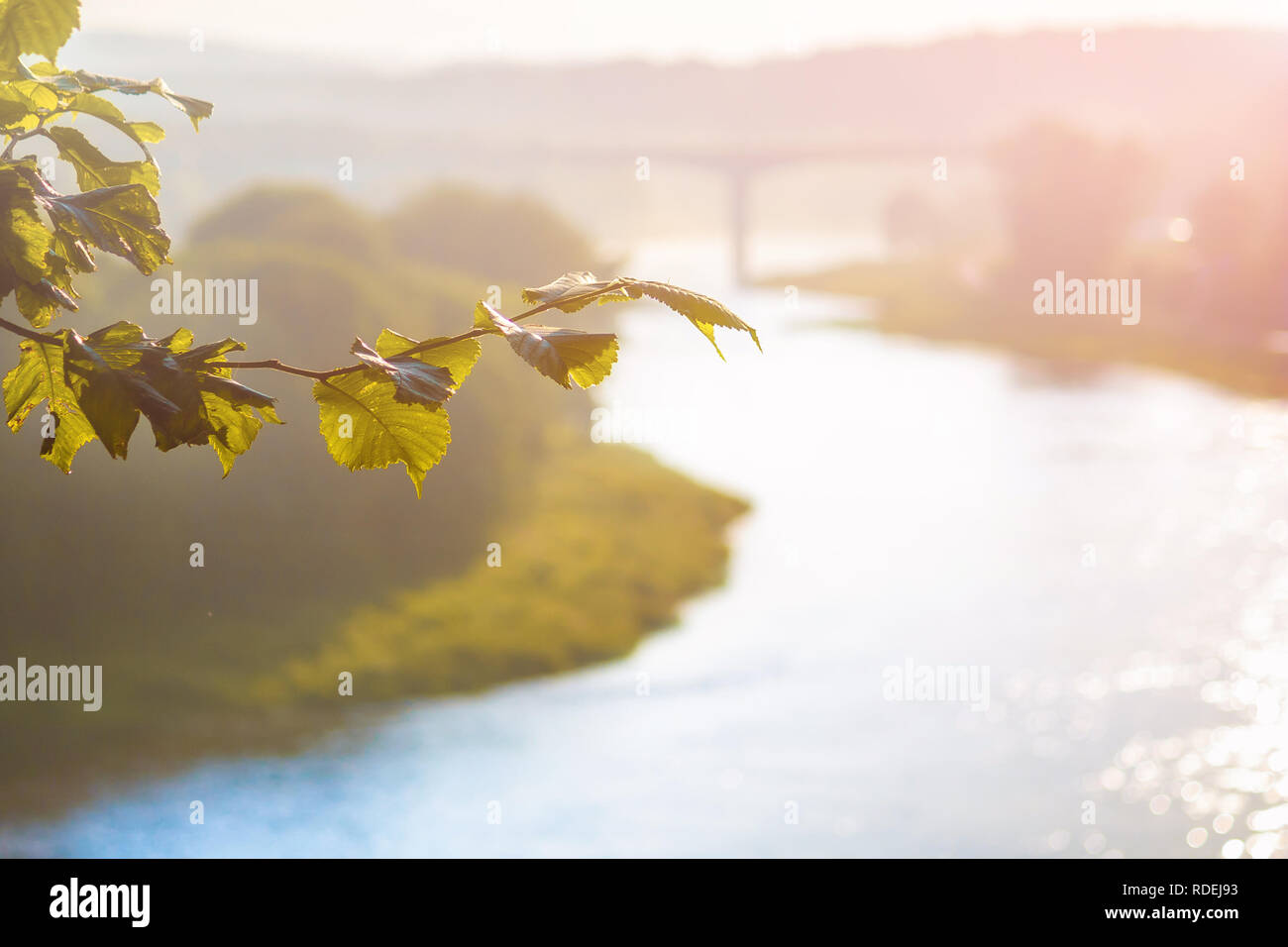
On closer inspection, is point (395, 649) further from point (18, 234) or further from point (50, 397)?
point (18, 234)

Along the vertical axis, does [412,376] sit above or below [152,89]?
below

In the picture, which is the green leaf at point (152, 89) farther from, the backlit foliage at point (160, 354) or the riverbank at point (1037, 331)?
the riverbank at point (1037, 331)

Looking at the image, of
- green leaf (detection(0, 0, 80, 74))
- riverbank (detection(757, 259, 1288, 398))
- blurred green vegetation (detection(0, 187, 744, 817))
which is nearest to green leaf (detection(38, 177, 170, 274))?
green leaf (detection(0, 0, 80, 74))

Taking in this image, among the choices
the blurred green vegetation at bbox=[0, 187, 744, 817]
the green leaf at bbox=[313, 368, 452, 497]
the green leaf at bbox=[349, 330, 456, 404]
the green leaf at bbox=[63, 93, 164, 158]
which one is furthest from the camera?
the blurred green vegetation at bbox=[0, 187, 744, 817]

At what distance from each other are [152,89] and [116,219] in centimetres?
33

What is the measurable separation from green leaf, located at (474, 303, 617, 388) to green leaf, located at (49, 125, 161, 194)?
0.76 m

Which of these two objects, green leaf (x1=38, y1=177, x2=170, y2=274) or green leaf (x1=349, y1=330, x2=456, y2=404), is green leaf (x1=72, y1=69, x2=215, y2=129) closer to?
green leaf (x1=38, y1=177, x2=170, y2=274)

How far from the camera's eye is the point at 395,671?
915 inches

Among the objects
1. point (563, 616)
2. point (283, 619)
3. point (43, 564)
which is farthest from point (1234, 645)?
point (43, 564)

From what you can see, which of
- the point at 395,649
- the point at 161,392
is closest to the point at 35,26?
the point at 161,392

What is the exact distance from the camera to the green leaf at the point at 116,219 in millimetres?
1742

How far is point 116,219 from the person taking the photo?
1.77m

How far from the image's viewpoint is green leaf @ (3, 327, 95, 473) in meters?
1.76
